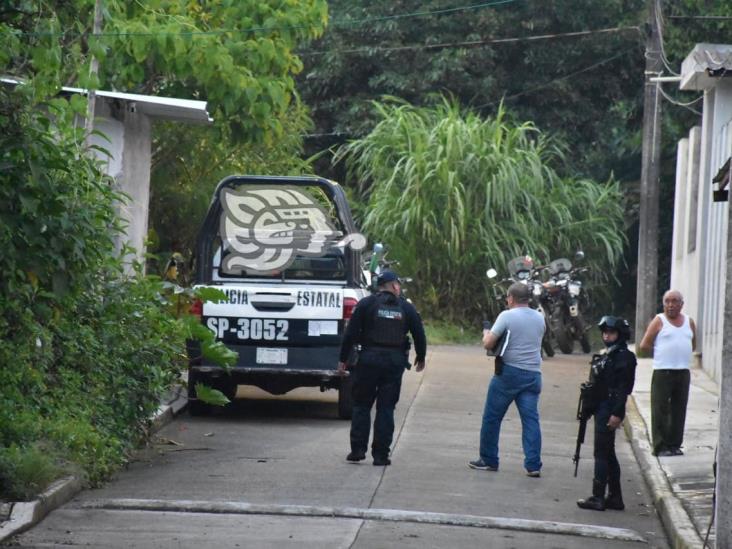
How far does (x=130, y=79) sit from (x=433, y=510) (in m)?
10.3

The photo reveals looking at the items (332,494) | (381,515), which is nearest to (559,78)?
(332,494)

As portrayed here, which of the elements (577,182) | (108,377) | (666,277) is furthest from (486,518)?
(666,277)

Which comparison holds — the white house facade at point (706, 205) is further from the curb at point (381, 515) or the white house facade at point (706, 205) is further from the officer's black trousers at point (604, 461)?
the curb at point (381, 515)

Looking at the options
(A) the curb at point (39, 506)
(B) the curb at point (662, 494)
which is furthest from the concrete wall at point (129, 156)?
(A) the curb at point (39, 506)

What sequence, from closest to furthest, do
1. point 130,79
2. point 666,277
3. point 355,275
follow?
point 355,275
point 130,79
point 666,277

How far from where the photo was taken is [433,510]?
1065 cm

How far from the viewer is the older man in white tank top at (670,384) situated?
45.2 ft

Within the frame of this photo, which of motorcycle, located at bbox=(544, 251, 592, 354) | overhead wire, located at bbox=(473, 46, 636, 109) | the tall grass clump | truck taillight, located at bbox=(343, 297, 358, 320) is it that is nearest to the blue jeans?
truck taillight, located at bbox=(343, 297, 358, 320)

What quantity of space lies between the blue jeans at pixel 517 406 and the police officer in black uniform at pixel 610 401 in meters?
1.23

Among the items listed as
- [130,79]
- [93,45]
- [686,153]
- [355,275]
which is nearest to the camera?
[93,45]

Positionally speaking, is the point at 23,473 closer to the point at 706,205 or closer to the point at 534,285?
the point at 534,285

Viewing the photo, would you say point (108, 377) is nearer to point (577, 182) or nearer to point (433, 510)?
point (433, 510)

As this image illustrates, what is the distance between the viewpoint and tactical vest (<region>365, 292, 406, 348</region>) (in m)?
13.0

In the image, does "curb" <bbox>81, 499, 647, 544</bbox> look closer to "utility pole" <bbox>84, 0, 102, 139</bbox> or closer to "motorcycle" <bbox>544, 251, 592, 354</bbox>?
"utility pole" <bbox>84, 0, 102, 139</bbox>
